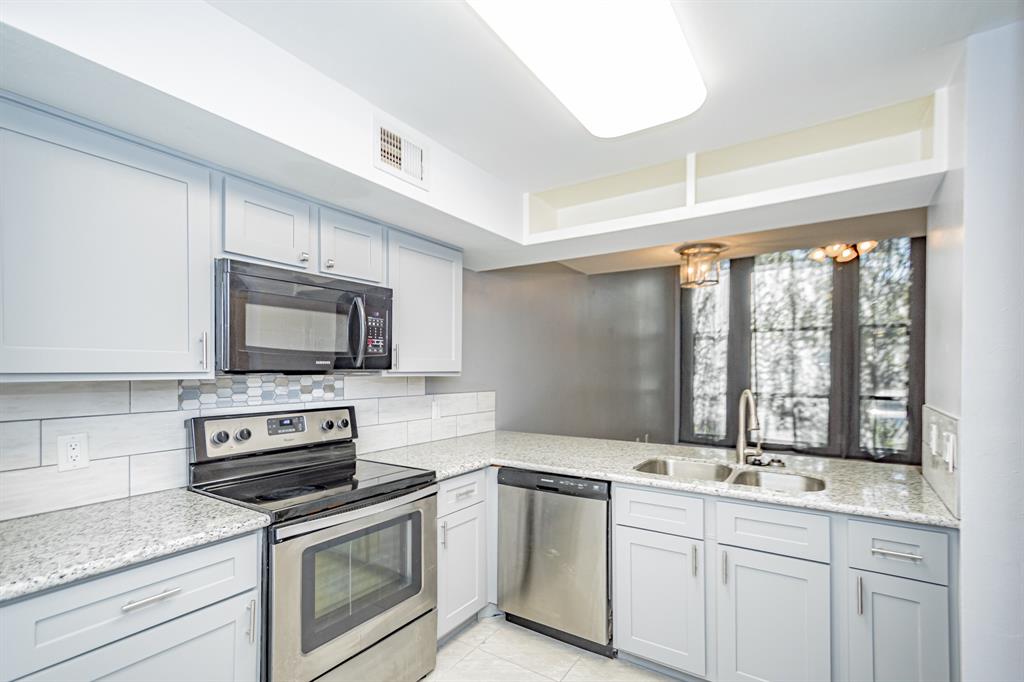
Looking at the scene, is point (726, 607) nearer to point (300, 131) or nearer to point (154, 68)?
point (300, 131)

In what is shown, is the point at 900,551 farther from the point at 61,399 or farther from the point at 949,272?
the point at 61,399

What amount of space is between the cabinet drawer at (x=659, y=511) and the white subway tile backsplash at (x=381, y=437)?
1241mm

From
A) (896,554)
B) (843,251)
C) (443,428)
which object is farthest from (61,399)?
(843,251)

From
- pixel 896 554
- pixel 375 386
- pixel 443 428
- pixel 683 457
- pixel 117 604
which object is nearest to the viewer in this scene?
pixel 117 604

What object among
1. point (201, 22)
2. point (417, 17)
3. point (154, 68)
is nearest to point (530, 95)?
point (417, 17)

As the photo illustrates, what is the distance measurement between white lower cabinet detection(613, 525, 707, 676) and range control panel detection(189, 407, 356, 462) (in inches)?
55.3

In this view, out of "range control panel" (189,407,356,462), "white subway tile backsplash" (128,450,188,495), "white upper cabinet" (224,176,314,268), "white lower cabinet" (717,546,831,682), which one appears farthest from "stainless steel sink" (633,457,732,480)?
"white subway tile backsplash" (128,450,188,495)

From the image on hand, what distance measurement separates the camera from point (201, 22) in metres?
1.38

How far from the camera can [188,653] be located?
54.4 inches

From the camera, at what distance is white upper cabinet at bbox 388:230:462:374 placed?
8.14 ft

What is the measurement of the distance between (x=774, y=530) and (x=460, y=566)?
142cm

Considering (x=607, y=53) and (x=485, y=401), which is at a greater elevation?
(x=607, y=53)

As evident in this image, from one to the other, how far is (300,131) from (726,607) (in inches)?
94.0

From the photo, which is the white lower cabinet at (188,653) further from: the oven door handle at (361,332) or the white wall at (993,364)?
the white wall at (993,364)
